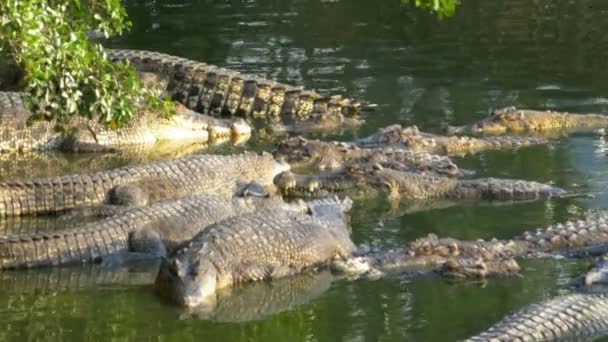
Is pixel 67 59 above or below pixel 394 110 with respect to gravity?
above

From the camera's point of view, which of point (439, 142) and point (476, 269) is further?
point (439, 142)

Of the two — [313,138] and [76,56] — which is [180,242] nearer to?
[76,56]

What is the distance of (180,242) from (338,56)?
389 inches

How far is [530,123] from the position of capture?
15.4 m

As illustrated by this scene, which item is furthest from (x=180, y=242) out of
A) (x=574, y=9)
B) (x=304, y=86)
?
(x=574, y=9)

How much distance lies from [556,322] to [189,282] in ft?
8.17

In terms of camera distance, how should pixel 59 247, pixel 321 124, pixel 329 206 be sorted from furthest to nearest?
pixel 321 124 → pixel 329 206 → pixel 59 247

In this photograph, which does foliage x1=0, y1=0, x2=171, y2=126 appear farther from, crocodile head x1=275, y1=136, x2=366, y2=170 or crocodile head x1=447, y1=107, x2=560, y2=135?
crocodile head x1=447, y1=107, x2=560, y2=135

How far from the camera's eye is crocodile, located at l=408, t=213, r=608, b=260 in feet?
33.1

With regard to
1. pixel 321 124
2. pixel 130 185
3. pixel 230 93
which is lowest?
pixel 321 124

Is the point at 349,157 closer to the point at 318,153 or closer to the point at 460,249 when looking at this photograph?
the point at 318,153

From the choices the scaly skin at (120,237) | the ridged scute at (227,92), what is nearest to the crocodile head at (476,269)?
the scaly skin at (120,237)

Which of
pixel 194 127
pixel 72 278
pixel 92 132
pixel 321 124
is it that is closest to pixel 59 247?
pixel 72 278

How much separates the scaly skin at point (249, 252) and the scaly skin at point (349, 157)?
265 cm
